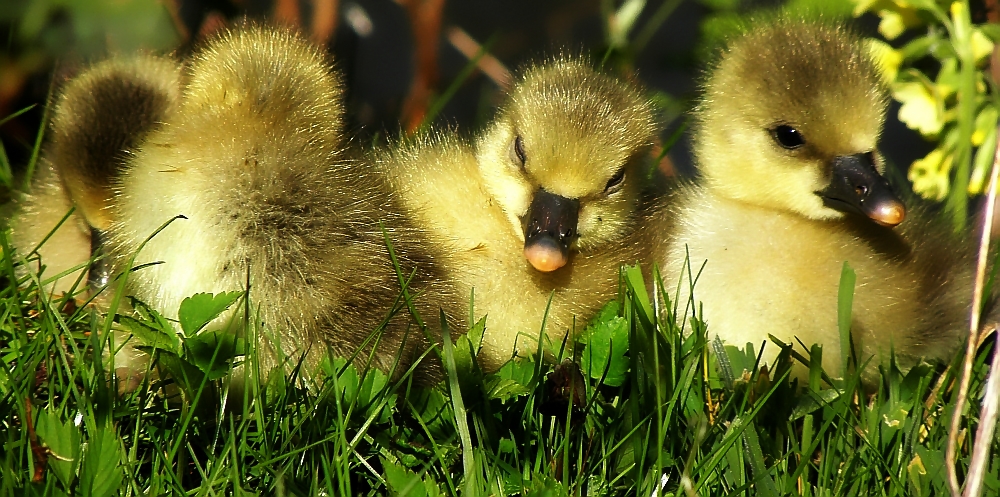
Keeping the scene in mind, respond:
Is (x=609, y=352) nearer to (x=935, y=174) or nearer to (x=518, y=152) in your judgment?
(x=518, y=152)

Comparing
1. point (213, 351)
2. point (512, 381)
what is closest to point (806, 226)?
point (512, 381)

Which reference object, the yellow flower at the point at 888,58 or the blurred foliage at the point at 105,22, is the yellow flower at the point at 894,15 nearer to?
the yellow flower at the point at 888,58

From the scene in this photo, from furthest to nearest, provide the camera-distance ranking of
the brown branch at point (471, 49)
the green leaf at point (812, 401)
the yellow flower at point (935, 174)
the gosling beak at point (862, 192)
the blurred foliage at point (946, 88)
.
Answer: the brown branch at point (471, 49)
the yellow flower at point (935, 174)
the blurred foliage at point (946, 88)
the gosling beak at point (862, 192)
the green leaf at point (812, 401)

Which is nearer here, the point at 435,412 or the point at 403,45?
the point at 435,412

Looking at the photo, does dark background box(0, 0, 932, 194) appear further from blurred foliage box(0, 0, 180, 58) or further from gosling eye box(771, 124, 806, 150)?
gosling eye box(771, 124, 806, 150)

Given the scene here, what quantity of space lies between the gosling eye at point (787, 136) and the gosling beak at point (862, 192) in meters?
0.07

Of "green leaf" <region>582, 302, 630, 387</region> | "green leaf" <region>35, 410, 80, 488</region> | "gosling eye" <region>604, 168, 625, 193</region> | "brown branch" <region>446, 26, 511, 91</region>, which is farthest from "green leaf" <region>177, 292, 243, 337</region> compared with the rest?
"brown branch" <region>446, 26, 511, 91</region>

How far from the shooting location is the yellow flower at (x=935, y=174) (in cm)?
216

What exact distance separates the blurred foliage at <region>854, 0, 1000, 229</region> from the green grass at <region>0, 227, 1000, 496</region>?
0.64 metres

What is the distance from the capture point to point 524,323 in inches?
71.0

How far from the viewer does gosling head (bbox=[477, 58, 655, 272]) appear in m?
1.74

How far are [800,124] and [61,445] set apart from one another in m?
1.27

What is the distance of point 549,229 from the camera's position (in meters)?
1.69

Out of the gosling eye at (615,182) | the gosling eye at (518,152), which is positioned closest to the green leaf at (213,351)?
the gosling eye at (518,152)
